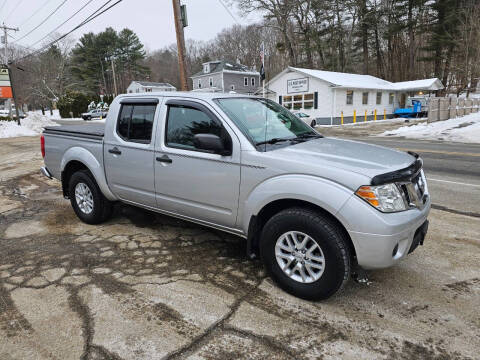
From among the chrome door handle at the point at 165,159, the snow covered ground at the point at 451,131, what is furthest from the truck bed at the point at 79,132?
the snow covered ground at the point at 451,131

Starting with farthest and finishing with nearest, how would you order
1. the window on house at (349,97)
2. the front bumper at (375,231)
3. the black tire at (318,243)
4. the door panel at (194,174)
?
the window on house at (349,97)
the door panel at (194,174)
the black tire at (318,243)
the front bumper at (375,231)

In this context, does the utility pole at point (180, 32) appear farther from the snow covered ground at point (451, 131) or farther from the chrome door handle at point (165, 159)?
the snow covered ground at point (451, 131)

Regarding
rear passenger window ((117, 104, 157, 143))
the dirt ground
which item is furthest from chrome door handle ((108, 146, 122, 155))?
the dirt ground

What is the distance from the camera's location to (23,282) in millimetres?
3281

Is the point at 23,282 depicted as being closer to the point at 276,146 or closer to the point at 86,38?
the point at 276,146

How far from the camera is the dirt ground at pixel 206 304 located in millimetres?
2361

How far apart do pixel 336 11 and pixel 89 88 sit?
50452 millimetres

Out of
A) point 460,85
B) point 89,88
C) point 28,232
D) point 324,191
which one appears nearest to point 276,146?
point 324,191

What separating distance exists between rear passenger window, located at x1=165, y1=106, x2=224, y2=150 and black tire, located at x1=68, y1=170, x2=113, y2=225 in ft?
5.04

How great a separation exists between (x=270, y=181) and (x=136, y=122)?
197cm

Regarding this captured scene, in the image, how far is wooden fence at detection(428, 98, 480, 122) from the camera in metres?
19.9

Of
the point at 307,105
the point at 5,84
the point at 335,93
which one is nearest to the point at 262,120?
the point at 335,93

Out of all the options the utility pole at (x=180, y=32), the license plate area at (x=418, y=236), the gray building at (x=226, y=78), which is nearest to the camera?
the license plate area at (x=418, y=236)

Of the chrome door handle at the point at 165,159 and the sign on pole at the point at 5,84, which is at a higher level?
the sign on pole at the point at 5,84
